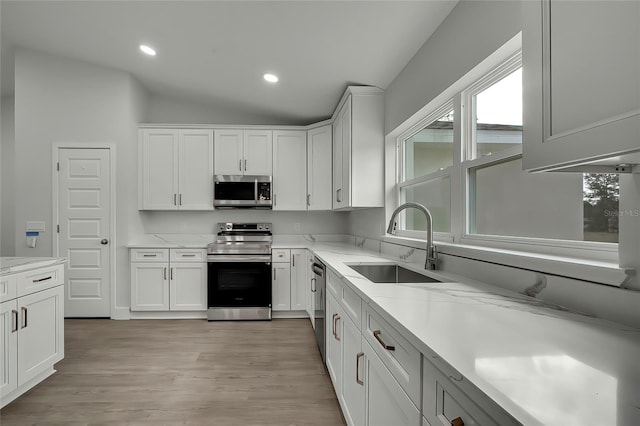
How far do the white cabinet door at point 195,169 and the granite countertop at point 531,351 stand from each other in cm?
359

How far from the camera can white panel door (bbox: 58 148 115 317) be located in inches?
163

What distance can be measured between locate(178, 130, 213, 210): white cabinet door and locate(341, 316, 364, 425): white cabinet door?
10.0 ft

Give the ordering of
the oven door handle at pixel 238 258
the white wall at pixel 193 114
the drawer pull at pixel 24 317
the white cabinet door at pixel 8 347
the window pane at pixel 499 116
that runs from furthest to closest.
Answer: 1. the white wall at pixel 193 114
2. the oven door handle at pixel 238 258
3. the drawer pull at pixel 24 317
4. the white cabinet door at pixel 8 347
5. the window pane at pixel 499 116

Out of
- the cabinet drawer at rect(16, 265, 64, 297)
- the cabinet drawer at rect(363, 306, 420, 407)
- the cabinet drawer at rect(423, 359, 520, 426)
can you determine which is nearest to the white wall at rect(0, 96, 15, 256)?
the cabinet drawer at rect(16, 265, 64, 297)

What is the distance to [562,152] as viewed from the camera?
0.75m

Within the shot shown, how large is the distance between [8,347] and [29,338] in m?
0.18

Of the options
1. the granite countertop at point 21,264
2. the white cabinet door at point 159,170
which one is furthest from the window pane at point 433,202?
the white cabinet door at point 159,170

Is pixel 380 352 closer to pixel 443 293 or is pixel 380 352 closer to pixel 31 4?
pixel 443 293

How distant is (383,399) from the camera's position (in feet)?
4.04

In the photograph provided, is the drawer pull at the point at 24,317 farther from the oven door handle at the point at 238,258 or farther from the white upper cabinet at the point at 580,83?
the white upper cabinet at the point at 580,83

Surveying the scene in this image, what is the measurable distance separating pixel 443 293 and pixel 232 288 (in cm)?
313

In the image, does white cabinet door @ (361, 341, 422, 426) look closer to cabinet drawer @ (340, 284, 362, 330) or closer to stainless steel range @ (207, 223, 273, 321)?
cabinet drawer @ (340, 284, 362, 330)

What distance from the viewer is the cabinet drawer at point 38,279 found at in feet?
7.43

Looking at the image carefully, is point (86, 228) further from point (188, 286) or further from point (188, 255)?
point (188, 286)
